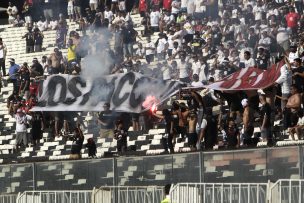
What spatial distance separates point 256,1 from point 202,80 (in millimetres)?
3217

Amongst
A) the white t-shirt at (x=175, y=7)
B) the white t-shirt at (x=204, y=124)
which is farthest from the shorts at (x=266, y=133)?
the white t-shirt at (x=175, y=7)

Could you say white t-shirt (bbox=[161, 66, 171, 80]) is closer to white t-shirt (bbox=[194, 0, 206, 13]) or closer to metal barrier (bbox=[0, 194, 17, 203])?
white t-shirt (bbox=[194, 0, 206, 13])

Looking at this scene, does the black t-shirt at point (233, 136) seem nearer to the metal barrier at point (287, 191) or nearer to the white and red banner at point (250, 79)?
the white and red banner at point (250, 79)

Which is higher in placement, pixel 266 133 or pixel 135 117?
pixel 135 117

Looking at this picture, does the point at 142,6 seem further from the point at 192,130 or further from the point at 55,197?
the point at 55,197

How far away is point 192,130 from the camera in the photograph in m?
32.5

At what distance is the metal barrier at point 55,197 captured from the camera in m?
28.5

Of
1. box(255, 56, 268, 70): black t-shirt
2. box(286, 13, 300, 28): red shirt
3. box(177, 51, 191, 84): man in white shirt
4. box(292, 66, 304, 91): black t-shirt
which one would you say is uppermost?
box(286, 13, 300, 28): red shirt

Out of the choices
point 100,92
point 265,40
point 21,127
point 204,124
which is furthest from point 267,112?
point 21,127

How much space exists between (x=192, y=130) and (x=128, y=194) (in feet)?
16.9

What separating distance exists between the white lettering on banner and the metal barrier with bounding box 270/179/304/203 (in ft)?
40.3

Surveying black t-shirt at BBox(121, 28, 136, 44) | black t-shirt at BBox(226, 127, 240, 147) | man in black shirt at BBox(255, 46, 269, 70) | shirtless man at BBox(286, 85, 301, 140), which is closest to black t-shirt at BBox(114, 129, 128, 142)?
man in black shirt at BBox(255, 46, 269, 70)

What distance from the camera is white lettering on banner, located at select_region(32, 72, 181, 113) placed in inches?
1442

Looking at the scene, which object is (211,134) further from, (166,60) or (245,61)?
(166,60)
